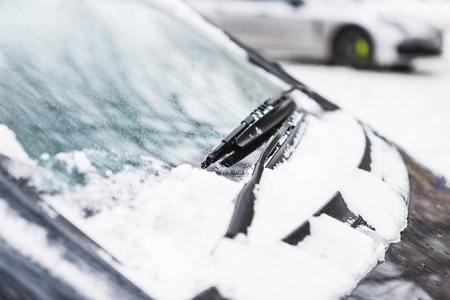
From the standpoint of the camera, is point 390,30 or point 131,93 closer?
point 131,93

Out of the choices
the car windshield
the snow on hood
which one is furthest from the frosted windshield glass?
the snow on hood

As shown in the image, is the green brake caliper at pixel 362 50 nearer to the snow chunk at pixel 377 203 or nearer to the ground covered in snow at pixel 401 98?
the ground covered in snow at pixel 401 98

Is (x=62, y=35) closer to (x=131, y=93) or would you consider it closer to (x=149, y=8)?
(x=131, y=93)

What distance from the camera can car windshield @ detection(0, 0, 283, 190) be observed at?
1396 millimetres

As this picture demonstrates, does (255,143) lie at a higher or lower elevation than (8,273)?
higher

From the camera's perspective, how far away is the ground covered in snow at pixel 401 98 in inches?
182

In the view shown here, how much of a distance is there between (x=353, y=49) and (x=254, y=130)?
5271 millimetres

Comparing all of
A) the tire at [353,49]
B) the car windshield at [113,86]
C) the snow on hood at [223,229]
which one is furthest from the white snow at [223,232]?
the tire at [353,49]

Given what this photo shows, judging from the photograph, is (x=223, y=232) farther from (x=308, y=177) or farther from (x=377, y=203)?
(x=377, y=203)

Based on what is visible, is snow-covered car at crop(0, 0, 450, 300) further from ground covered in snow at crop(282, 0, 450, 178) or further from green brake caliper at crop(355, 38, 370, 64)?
green brake caliper at crop(355, 38, 370, 64)

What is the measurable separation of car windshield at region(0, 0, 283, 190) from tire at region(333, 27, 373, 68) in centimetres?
467

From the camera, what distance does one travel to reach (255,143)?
5.48 feet

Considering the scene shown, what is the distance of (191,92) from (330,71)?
4.97m

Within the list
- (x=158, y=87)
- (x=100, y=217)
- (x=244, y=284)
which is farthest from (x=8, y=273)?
(x=158, y=87)
